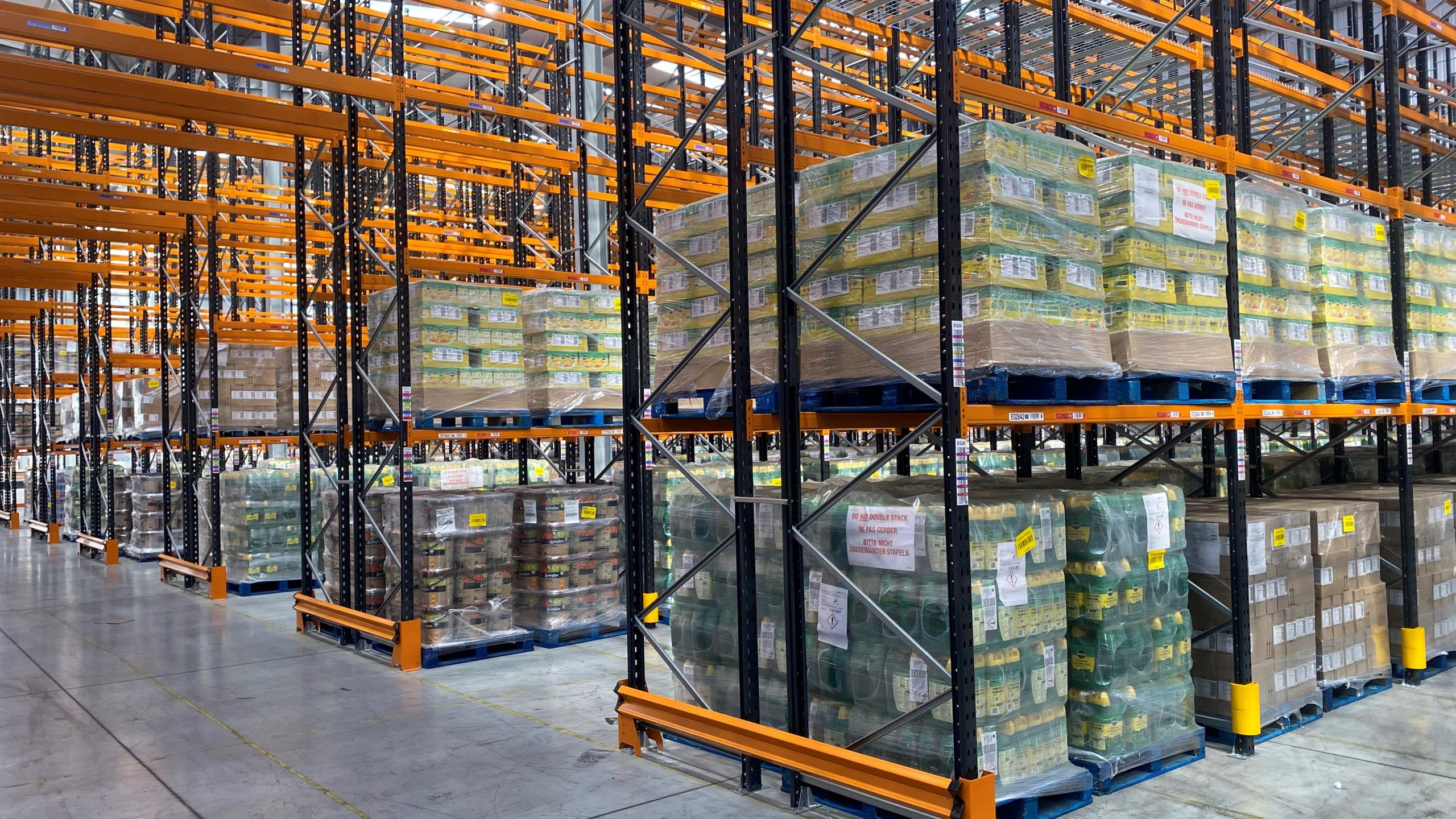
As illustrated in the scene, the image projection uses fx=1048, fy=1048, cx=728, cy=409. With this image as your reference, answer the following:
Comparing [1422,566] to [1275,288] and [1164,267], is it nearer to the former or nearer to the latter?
[1275,288]

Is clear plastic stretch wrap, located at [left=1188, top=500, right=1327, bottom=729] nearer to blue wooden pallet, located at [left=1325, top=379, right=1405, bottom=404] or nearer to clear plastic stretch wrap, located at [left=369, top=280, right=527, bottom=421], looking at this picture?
blue wooden pallet, located at [left=1325, top=379, right=1405, bottom=404]

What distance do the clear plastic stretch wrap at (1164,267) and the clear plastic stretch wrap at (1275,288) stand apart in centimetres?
33

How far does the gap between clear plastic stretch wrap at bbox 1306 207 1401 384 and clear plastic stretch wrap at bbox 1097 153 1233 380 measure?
132 centimetres

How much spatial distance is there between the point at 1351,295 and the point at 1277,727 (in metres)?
2.92

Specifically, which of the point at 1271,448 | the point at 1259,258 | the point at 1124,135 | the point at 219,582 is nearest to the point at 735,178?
the point at 1124,135

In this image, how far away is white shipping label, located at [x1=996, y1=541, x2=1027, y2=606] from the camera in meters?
4.70

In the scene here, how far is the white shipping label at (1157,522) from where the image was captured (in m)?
5.46

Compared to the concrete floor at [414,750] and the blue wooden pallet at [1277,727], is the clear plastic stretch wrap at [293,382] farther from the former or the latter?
the blue wooden pallet at [1277,727]

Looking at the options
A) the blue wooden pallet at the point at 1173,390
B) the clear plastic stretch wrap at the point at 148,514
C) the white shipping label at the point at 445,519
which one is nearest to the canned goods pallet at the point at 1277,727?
the blue wooden pallet at the point at 1173,390

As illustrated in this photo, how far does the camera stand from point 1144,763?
5262mm

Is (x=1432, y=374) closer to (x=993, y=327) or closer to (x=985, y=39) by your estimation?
(x=993, y=327)

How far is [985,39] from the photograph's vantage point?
1191cm

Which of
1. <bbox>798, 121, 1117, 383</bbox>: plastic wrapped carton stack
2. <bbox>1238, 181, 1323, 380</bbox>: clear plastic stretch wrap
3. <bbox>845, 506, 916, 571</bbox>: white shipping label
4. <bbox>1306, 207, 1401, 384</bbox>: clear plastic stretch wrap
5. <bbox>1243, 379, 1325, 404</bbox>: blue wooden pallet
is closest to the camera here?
<bbox>798, 121, 1117, 383</bbox>: plastic wrapped carton stack

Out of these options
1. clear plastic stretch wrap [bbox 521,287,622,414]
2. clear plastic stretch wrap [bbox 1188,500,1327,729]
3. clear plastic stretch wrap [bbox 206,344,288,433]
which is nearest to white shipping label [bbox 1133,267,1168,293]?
clear plastic stretch wrap [bbox 1188,500,1327,729]
